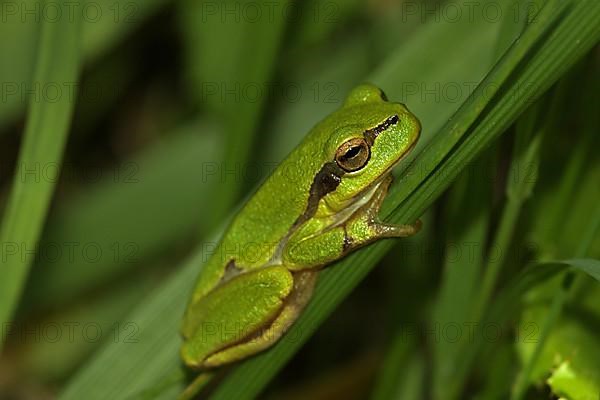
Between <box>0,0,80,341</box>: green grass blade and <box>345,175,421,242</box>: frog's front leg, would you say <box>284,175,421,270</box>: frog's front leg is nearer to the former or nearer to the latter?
<box>345,175,421,242</box>: frog's front leg

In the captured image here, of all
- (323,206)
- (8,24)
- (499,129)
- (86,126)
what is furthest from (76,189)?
(499,129)

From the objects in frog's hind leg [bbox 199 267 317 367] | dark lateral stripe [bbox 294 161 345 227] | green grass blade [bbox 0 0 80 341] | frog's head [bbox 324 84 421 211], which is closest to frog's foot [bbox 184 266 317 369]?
frog's hind leg [bbox 199 267 317 367]

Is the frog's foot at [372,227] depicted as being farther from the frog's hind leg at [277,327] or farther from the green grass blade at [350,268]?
the frog's hind leg at [277,327]

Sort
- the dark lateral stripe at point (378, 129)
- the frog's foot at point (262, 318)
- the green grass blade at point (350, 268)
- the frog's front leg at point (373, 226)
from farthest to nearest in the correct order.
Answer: the frog's foot at point (262, 318) → the dark lateral stripe at point (378, 129) → the frog's front leg at point (373, 226) → the green grass blade at point (350, 268)

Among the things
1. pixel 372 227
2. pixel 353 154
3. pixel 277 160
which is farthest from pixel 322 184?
pixel 277 160

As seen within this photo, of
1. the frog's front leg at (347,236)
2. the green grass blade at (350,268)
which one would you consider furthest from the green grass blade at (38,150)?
the frog's front leg at (347,236)

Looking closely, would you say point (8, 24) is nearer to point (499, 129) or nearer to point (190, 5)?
point (190, 5)

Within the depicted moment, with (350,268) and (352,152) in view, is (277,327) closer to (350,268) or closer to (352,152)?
(350,268)
